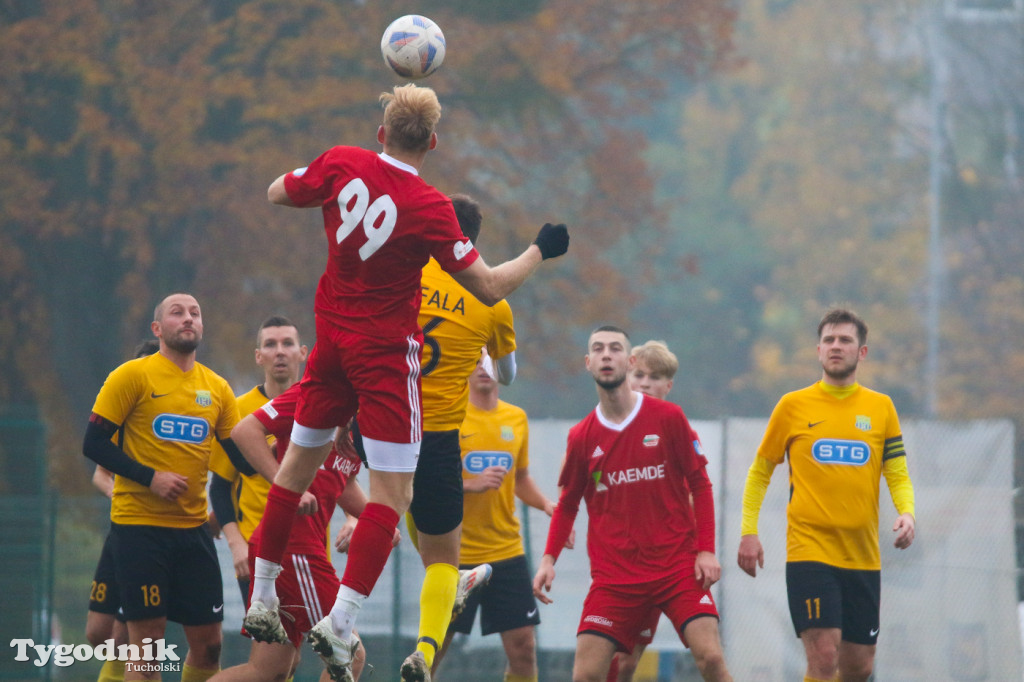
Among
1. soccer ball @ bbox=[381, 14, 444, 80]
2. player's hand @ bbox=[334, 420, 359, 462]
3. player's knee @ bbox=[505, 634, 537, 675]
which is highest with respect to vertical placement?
soccer ball @ bbox=[381, 14, 444, 80]

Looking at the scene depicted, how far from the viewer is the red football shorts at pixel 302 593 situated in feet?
23.2

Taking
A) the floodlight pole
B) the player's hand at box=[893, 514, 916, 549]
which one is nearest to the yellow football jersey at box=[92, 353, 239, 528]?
the player's hand at box=[893, 514, 916, 549]

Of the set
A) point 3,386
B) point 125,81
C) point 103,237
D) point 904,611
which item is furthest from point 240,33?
point 904,611

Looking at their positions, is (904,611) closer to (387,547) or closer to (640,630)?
(640,630)

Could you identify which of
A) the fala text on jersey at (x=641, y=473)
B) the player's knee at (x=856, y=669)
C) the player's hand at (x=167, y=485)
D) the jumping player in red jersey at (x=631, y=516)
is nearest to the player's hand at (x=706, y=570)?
the jumping player in red jersey at (x=631, y=516)

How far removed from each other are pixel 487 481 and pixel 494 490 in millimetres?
393

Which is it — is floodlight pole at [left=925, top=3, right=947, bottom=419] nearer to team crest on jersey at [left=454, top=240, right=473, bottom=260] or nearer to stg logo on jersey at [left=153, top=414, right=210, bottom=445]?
stg logo on jersey at [left=153, top=414, right=210, bottom=445]

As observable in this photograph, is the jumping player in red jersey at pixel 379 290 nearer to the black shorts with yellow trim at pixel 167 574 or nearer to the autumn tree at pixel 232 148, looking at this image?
the black shorts with yellow trim at pixel 167 574

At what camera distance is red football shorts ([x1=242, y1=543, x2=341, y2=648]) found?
706 cm

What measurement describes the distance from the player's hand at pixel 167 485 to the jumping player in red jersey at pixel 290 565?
2.48ft

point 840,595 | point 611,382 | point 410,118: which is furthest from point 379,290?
point 840,595

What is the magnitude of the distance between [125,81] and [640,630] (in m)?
14.4

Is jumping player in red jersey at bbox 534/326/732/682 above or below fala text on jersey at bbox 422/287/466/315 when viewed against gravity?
below

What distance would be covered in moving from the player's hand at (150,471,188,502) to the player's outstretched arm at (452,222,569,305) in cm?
280
